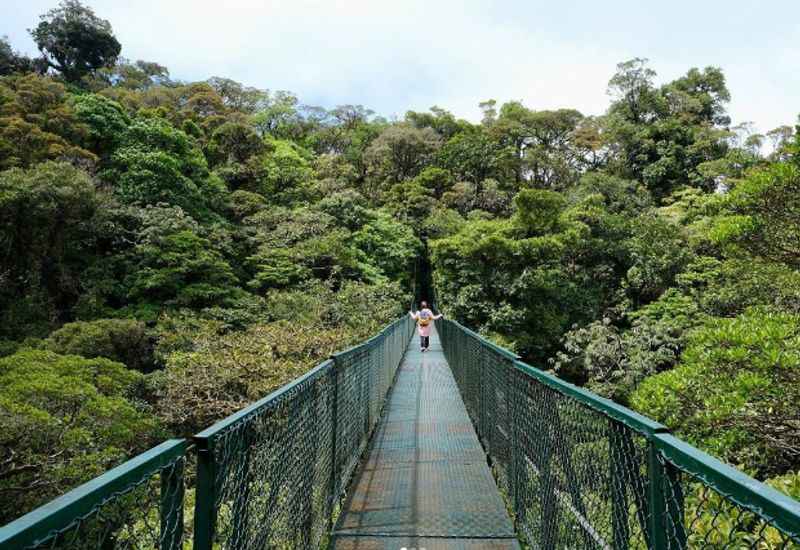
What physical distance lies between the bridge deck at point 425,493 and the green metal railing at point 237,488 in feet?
0.72

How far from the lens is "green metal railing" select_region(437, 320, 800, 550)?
99 centimetres

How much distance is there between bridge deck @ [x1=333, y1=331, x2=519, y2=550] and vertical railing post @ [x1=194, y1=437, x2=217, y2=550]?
5.48 ft

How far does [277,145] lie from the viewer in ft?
104

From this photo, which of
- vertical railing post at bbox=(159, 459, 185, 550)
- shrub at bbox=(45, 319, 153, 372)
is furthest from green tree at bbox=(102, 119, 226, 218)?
vertical railing post at bbox=(159, 459, 185, 550)

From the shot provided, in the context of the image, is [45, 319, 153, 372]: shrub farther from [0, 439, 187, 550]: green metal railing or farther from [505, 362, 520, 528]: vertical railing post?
[0, 439, 187, 550]: green metal railing

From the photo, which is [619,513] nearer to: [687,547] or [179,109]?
[687,547]

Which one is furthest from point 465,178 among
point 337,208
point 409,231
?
point 337,208

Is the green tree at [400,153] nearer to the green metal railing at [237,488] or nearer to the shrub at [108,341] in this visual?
the shrub at [108,341]

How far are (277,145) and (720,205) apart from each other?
95.1 ft

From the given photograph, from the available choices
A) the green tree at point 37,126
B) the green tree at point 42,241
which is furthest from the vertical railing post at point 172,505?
the green tree at point 37,126

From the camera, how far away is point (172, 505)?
128 centimetres

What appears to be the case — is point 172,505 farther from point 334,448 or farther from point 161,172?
point 161,172

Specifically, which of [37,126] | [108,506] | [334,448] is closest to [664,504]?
[108,506]

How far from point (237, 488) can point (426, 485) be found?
243cm
